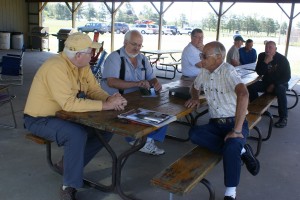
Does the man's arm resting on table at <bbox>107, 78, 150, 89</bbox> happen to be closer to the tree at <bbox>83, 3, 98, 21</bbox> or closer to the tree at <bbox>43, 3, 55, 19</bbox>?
the tree at <bbox>83, 3, 98, 21</bbox>

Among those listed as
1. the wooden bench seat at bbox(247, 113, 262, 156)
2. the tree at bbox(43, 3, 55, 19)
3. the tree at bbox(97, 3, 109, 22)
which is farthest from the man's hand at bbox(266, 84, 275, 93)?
the tree at bbox(43, 3, 55, 19)

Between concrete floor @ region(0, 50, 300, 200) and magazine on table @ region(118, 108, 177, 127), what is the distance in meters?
0.71

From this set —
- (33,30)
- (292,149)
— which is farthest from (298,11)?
(33,30)

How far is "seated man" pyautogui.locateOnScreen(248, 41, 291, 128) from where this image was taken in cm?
492

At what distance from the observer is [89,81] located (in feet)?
8.95

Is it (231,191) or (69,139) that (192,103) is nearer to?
(231,191)

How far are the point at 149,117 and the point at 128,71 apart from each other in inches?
43.6

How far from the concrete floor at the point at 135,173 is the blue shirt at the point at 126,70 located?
29.0 inches

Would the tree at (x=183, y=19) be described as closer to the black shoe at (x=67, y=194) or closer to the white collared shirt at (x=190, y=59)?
the white collared shirt at (x=190, y=59)

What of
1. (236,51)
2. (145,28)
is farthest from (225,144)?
(145,28)

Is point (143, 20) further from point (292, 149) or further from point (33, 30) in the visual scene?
point (292, 149)

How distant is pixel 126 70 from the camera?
327cm

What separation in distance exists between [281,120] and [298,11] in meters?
6.11

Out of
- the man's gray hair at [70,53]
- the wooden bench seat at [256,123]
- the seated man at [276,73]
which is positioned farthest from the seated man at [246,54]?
the man's gray hair at [70,53]
